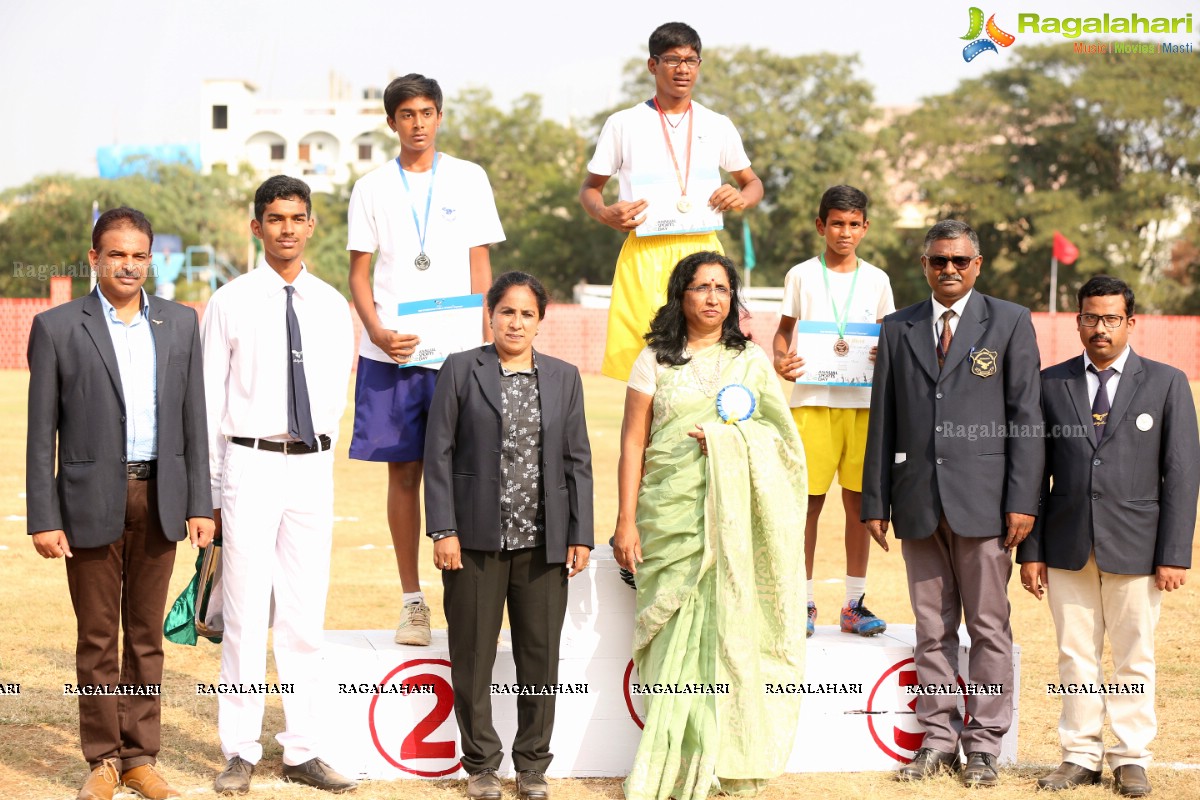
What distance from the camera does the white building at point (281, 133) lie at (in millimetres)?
78062

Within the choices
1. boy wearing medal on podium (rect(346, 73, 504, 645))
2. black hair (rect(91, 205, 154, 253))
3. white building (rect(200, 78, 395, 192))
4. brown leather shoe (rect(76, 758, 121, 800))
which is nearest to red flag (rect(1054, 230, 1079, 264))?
boy wearing medal on podium (rect(346, 73, 504, 645))

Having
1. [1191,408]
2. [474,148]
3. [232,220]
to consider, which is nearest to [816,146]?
[474,148]

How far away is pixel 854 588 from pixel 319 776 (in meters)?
2.52

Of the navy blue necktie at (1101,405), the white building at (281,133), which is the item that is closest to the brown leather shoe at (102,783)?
the navy blue necktie at (1101,405)

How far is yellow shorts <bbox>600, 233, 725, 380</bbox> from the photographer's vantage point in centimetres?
589

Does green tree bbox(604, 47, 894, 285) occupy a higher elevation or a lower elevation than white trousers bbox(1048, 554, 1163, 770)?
higher

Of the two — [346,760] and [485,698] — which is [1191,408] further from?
[346,760]

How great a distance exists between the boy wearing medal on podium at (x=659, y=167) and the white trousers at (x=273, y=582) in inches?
63.9

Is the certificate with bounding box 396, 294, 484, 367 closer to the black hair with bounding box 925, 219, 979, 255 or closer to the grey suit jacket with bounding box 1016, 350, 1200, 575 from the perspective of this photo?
the black hair with bounding box 925, 219, 979, 255

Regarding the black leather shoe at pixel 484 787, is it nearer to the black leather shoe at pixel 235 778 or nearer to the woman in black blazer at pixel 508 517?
the woman in black blazer at pixel 508 517

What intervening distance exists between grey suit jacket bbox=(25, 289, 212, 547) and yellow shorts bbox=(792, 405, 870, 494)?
283 centimetres

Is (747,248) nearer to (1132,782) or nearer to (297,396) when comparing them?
(1132,782)

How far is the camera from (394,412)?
5641 millimetres

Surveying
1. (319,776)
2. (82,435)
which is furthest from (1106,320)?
(82,435)
